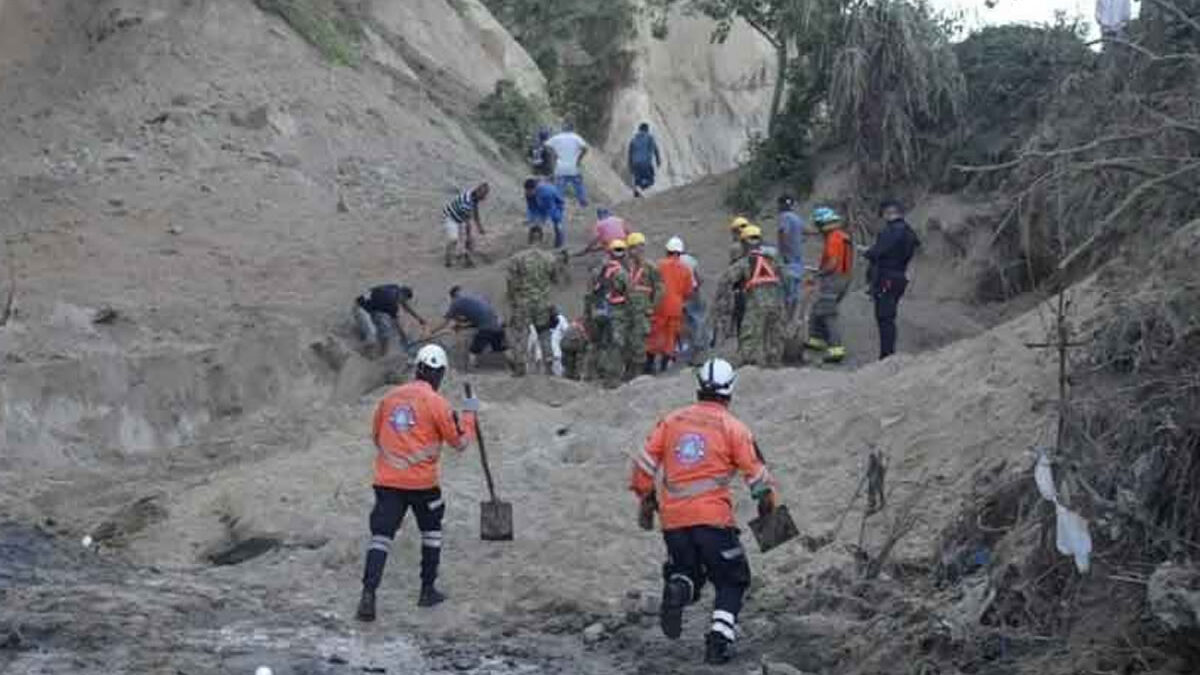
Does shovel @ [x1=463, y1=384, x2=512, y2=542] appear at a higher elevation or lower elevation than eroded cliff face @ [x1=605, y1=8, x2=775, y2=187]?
→ lower

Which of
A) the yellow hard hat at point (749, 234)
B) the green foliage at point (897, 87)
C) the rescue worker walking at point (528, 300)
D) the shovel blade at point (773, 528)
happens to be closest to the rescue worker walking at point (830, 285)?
the yellow hard hat at point (749, 234)

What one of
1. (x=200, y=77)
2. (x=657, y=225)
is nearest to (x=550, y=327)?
(x=657, y=225)

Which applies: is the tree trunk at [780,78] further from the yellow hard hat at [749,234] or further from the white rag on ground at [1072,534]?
the white rag on ground at [1072,534]

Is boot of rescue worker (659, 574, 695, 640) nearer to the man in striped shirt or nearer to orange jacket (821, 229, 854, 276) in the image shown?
orange jacket (821, 229, 854, 276)

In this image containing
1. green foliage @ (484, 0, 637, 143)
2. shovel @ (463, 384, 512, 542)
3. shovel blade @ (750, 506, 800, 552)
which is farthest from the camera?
green foliage @ (484, 0, 637, 143)

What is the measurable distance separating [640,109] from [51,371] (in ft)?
83.2

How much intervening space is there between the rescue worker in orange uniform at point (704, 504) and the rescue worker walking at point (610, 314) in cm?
857

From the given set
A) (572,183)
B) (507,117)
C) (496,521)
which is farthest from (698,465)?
(507,117)

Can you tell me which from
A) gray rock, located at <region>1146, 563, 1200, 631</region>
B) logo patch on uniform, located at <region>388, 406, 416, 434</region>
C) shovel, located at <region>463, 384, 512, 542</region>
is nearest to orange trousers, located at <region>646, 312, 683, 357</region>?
shovel, located at <region>463, 384, 512, 542</region>

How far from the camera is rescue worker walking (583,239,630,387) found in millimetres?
20484

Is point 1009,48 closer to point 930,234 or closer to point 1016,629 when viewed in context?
point 930,234

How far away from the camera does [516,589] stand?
13688 mm

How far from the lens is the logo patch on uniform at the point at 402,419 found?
12992 millimetres

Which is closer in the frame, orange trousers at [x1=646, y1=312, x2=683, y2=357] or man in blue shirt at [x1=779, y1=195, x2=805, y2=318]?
orange trousers at [x1=646, y1=312, x2=683, y2=357]
